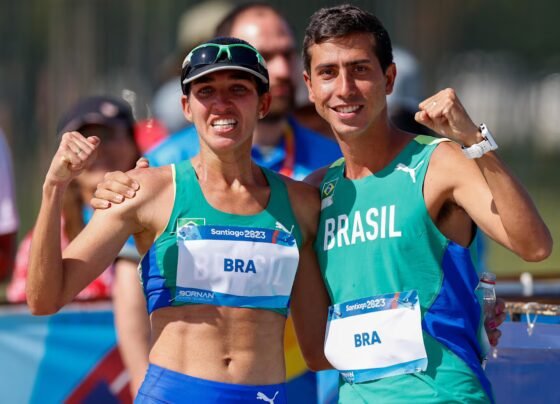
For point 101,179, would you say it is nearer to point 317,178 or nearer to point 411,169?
point 317,178

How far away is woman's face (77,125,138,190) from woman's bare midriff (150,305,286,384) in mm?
1959

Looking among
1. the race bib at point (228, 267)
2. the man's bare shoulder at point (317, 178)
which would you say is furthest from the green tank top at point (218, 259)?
the man's bare shoulder at point (317, 178)

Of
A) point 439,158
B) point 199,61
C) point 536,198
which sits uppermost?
point 199,61

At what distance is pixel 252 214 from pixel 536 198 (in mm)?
9093

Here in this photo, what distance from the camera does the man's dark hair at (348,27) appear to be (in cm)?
367

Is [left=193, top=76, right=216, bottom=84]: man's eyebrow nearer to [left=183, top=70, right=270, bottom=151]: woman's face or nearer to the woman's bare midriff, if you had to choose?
[left=183, top=70, right=270, bottom=151]: woman's face

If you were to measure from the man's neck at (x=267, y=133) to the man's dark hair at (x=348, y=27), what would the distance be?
5.12 ft

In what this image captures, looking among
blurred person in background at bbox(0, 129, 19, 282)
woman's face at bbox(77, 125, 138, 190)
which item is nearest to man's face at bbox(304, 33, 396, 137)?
woman's face at bbox(77, 125, 138, 190)

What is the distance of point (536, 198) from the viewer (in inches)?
488

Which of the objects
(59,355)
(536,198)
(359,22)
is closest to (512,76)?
(536,198)

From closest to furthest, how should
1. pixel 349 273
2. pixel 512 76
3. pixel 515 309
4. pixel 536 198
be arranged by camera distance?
pixel 349 273 → pixel 515 309 → pixel 512 76 → pixel 536 198

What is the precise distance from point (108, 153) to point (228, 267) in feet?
6.83

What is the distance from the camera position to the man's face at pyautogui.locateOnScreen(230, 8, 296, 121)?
5379mm

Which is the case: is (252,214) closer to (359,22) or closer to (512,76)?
(359,22)
